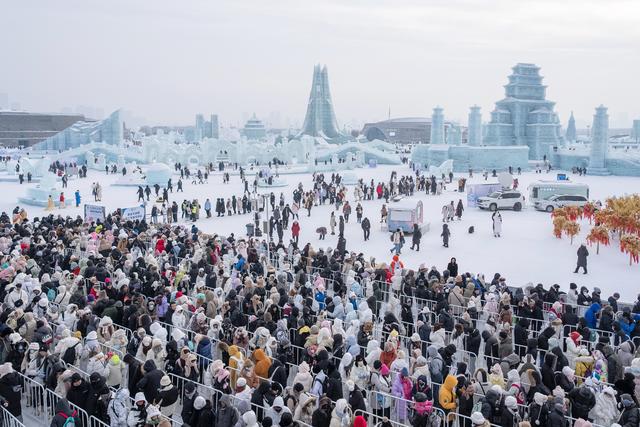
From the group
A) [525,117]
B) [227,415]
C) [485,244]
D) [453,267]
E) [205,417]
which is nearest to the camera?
[227,415]

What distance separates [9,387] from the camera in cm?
891

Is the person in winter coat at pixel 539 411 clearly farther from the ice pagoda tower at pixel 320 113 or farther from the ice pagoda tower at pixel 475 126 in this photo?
the ice pagoda tower at pixel 320 113

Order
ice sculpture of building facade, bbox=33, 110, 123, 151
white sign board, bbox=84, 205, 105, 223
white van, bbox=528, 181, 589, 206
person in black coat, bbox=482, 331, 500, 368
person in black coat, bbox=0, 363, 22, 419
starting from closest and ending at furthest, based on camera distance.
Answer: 1. person in black coat, bbox=0, 363, 22, 419
2. person in black coat, bbox=482, 331, 500, 368
3. white sign board, bbox=84, 205, 105, 223
4. white van, bbox=528, 181, 589, 206
5. ice sculpture of building facade, bbox=33, 110, 123, 151

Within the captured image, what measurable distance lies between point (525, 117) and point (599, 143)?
13961mm

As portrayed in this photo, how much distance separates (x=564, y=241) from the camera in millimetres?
24766

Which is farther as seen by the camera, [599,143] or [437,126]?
[437,126]

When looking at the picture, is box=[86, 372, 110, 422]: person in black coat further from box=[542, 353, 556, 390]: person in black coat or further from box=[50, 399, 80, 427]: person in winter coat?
box=[542, 353, 556, 390]: person in black coat

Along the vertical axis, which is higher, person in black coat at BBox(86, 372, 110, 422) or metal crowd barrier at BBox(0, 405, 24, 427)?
person in black coat at BBox(86, 372, 110, 422)

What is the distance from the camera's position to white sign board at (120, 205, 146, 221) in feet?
87.6

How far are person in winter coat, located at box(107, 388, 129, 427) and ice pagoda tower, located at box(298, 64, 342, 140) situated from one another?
316 ft

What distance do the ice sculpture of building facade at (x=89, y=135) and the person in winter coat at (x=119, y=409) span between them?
75.8 meters

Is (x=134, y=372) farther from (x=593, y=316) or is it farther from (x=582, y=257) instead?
(x=582, y=257)

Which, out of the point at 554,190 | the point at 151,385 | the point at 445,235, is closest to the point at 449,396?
the point at 151,385

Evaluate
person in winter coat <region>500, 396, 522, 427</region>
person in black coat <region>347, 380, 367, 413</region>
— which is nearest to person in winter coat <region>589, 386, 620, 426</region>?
person in winter coat <region>500, 396, 522, 427</region>
